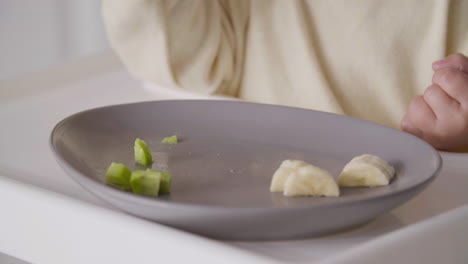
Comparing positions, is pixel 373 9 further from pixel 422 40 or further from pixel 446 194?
pixel 446 194

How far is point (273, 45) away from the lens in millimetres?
1081

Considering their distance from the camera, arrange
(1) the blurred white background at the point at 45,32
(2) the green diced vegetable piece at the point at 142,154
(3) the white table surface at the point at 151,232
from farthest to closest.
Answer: (1) the blurred white background at the point at 45,32 < (2) the green diced vegetable piece at the point at 142,154 < (3) the white table surface at the point at 151,232

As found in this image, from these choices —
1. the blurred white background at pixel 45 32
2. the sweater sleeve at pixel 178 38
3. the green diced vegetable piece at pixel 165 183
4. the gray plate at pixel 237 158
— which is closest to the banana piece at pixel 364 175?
the gray plate at pixel 237 158

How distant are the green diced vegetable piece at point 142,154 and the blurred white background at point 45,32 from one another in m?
1.52

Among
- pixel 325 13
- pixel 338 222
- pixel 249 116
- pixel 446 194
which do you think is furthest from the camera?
pixel 325 13

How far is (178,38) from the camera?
3.24ft

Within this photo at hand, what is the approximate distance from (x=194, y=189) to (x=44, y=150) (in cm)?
23

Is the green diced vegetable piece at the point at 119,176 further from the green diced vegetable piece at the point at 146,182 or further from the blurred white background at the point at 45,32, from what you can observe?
the blurred white background at the point at 45,32

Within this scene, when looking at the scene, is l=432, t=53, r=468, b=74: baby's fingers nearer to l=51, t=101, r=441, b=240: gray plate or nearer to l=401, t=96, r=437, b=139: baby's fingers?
l=401, t=96, r=437, b=139: baby's fingers

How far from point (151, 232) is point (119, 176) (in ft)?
0.22

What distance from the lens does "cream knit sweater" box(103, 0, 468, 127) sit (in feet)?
3.14

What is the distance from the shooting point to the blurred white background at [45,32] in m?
2.11

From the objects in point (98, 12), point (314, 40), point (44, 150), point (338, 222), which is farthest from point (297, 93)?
point (98, 12)

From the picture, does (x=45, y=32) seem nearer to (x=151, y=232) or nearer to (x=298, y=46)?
(x=298, y=46)
